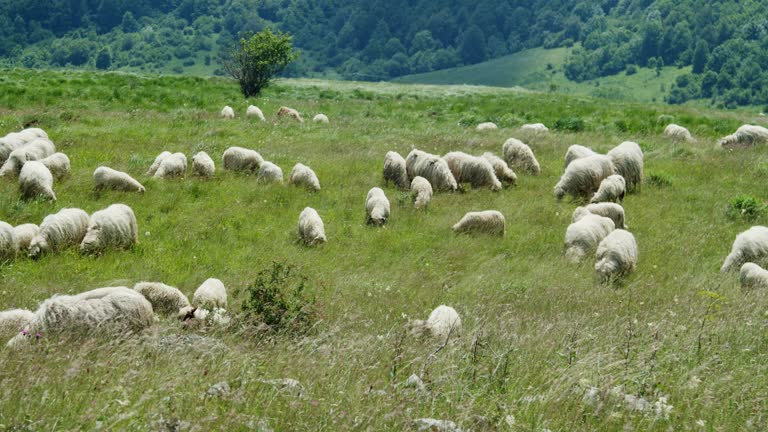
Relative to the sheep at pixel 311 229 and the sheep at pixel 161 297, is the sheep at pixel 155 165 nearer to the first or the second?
the sheep at pixel 311 229

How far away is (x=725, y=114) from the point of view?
36.4 metres

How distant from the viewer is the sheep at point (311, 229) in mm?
14086

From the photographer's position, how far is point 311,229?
14.3 metres

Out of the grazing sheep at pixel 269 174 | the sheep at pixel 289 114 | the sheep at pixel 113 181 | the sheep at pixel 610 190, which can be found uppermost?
the sheep at pixel 113 181

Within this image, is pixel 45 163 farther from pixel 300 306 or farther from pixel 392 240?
pixel 300 306

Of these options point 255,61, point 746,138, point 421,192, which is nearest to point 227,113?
point 255,61

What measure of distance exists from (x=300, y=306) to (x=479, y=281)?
4.39m

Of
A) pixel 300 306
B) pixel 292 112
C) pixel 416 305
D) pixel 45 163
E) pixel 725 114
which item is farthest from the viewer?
pixel 725 114

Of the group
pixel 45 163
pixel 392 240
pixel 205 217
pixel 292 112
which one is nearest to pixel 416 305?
pixel 392 240

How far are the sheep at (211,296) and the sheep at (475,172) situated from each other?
10102 mm

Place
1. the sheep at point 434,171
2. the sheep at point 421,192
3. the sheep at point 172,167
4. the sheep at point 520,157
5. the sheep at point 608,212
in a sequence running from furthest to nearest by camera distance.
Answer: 1. the sheep at point 520,157
2. the sheep at point 434,171
3. the sheep at point 172,167
4. the sheep at point 421,192
5. the sheep at point 608,212

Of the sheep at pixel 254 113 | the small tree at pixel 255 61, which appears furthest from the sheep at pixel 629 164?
the small tree at pixel 255 61

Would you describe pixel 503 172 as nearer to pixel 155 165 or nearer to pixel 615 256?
pixel 615 256

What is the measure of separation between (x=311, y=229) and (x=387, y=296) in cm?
364
